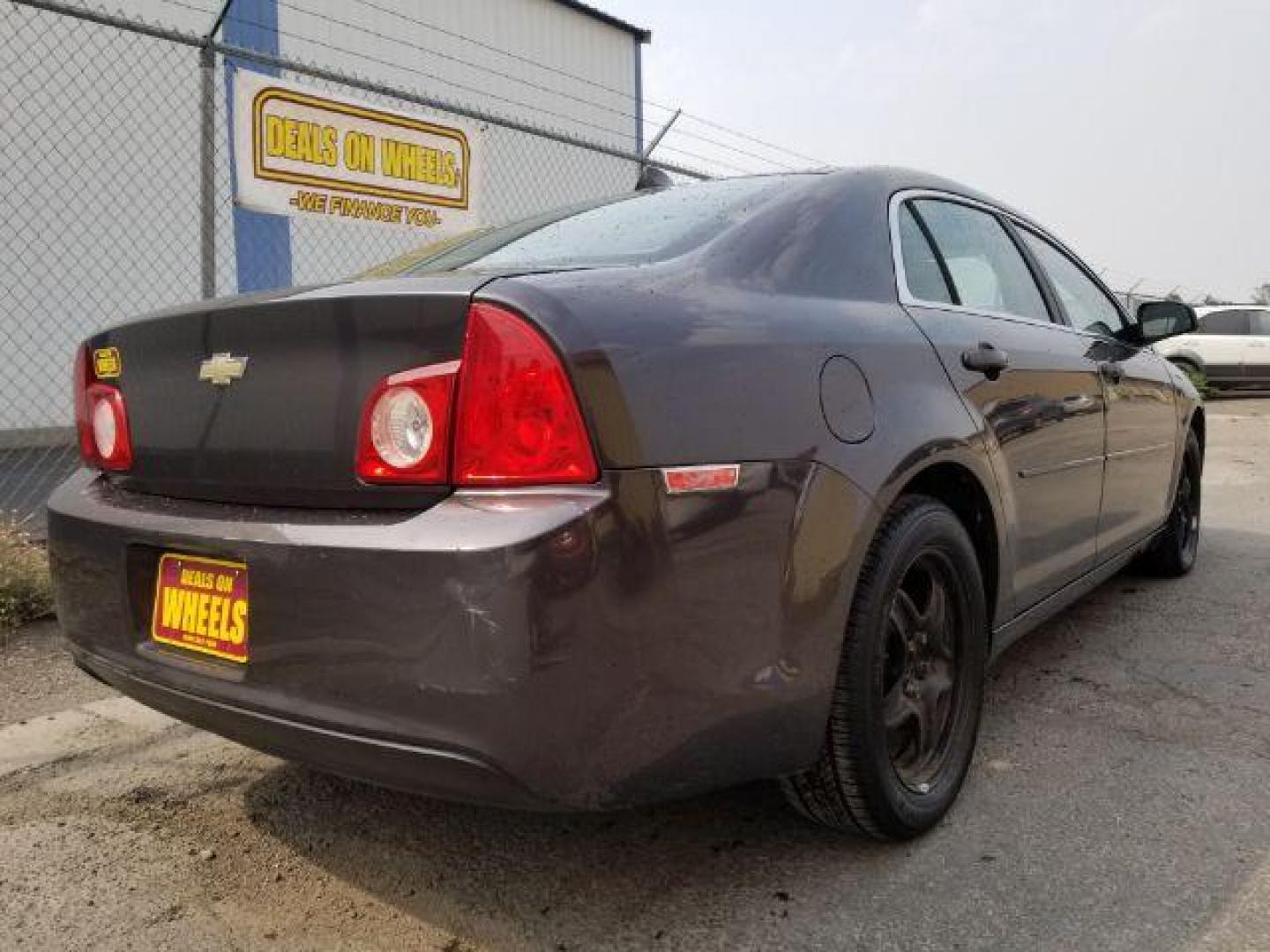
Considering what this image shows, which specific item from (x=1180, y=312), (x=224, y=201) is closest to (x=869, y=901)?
(x=1180, y=312)

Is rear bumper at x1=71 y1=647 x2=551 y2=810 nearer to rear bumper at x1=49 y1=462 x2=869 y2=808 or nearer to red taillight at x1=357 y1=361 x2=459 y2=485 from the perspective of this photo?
rear bumper at x1=49 y1=462 x2=869 y2=808

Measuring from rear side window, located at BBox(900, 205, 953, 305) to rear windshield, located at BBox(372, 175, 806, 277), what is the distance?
0.32 m

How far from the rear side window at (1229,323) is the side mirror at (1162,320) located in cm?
1534

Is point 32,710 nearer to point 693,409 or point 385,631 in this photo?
point 385,631

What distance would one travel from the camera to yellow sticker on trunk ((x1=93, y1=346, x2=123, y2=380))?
223 cm

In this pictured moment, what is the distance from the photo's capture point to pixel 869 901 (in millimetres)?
1979

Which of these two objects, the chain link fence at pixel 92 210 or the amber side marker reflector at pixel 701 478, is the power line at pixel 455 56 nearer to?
the chain link fence at pixel 92 210

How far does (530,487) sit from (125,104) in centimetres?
853

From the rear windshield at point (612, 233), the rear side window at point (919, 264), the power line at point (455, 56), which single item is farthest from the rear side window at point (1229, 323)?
the rear windshield at point (612, 233)

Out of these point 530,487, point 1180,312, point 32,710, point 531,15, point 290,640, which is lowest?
point 32,710

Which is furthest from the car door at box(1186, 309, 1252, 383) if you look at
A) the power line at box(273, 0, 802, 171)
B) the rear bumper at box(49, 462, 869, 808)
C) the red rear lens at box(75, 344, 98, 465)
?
the red rear lens at box(75, 344, 98, 465)

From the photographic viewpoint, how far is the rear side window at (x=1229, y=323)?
56.7 ft

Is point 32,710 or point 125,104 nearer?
point 32,710

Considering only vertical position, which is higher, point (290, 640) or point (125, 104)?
point (125, 104)
